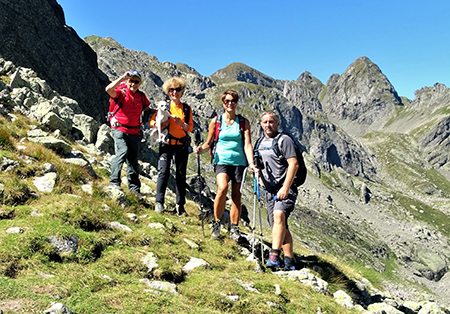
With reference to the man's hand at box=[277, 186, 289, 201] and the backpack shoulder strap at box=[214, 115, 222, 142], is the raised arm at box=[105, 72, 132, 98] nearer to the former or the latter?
the backpack shoulder strap at box=[214, 115, 222, 142]

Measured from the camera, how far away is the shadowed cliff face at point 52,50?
59.3m

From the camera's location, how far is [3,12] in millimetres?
58750

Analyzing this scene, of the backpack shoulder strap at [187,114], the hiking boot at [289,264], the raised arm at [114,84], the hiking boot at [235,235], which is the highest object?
the raised arm at [114,84]

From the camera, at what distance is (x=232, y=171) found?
8812 millimetres

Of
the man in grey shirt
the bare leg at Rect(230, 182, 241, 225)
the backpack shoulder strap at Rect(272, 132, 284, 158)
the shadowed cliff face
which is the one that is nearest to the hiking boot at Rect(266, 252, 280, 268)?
the man in grey shirt

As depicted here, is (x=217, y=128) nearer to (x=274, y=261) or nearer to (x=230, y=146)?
(x=230, y=146)

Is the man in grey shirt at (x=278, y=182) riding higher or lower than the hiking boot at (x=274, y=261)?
higher

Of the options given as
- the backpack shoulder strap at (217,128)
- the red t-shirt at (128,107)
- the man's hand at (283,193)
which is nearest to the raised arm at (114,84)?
the red t-shirt at (128,107)

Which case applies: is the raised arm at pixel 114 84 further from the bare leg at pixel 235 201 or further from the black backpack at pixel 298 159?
the black backpack at pixel 298 159

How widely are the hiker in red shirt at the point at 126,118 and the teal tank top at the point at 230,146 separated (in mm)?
3075

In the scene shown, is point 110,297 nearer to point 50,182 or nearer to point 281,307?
point 281,307

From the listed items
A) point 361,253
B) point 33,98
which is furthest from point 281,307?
point 361,253

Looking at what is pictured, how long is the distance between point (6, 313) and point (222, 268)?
4.58 metres

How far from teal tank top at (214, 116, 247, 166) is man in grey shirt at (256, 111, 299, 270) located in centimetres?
84
